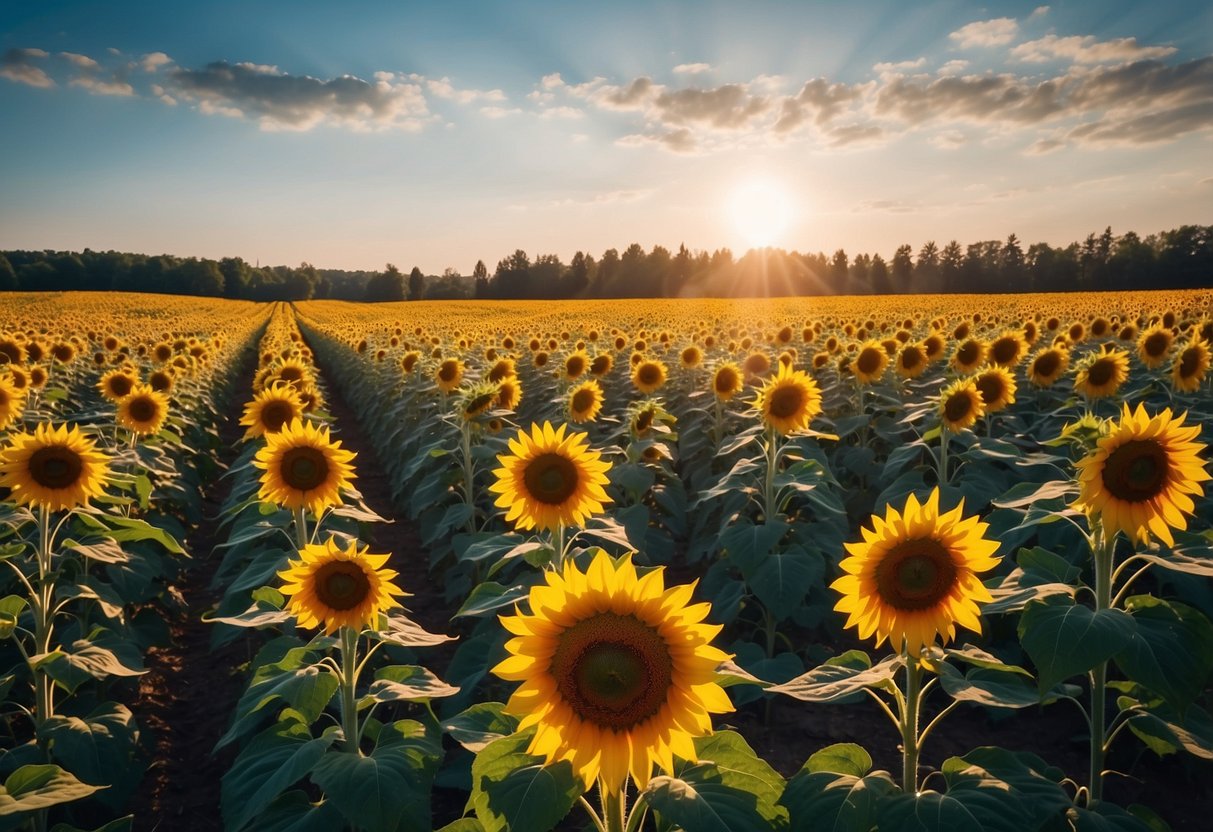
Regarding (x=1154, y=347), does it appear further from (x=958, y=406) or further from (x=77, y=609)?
(x=77, y=609)

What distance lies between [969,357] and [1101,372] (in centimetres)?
187

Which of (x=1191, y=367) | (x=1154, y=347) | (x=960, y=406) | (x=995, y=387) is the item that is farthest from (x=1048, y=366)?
(x=960, y=406)

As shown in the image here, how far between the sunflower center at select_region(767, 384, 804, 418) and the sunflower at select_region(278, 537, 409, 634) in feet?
11.6

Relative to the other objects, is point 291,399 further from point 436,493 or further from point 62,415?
point 62,415

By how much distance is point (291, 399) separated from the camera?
6215 millimetres

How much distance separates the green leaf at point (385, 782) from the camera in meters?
2.55

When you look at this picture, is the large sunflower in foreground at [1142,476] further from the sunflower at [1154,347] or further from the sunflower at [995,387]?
the sunflower at [1154,347]

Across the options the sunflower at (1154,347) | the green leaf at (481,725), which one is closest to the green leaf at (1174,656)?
the green leaf at (481,725)

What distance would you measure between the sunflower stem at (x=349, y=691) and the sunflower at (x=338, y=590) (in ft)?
0.31

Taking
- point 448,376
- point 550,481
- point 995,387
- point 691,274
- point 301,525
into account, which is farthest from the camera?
point 691,274

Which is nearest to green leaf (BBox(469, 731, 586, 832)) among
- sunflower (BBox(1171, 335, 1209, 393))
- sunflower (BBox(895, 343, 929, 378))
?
sunflower (BBox(1171, 335, 1209, 393))

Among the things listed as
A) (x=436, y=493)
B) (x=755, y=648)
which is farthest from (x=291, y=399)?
(x=755, y=648)

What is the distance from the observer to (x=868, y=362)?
8.45 m

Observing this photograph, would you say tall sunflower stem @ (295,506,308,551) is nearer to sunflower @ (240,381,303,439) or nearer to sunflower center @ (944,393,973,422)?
sunflower @ (240,381,303,439)
